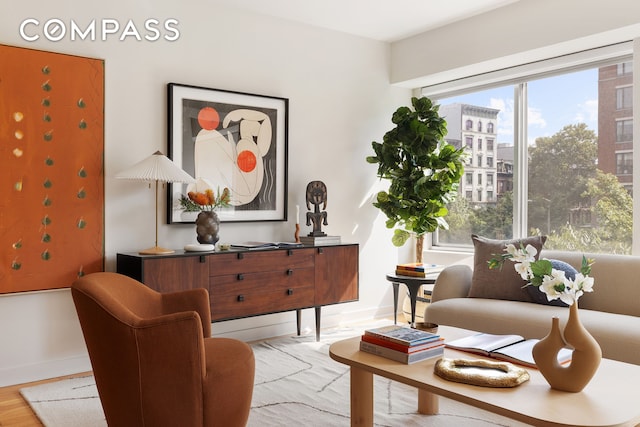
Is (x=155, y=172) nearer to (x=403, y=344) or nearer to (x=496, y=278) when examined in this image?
→ (x=403, y=344)

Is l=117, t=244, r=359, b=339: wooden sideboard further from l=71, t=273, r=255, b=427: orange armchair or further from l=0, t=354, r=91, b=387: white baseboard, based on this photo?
l=71, t=273, r=255, b=427: orange armchair

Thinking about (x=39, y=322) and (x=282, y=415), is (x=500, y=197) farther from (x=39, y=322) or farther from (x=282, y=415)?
(x=39, y=322)

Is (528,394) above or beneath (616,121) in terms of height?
beneath

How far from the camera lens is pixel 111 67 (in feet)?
12.3

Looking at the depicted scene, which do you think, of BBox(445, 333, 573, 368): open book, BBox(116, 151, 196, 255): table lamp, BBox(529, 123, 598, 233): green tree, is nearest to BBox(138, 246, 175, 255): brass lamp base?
BBox(116, 151, 196, 255): table lamp

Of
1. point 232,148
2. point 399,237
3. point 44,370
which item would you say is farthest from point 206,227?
point 399,237

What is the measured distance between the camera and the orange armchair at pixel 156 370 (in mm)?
2158

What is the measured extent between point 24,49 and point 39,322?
1.69 m

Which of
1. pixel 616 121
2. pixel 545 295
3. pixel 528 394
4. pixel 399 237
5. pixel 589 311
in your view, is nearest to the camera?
pixel 528 394

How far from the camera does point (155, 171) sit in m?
3.51

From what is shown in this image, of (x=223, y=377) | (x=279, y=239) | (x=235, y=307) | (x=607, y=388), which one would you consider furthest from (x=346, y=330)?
(x=607, y=388)

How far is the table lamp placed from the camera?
11.4 feet

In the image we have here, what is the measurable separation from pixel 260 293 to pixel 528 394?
7.61 ft

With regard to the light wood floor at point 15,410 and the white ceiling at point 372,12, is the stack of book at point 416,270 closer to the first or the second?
the white ceiling at point 372,12
